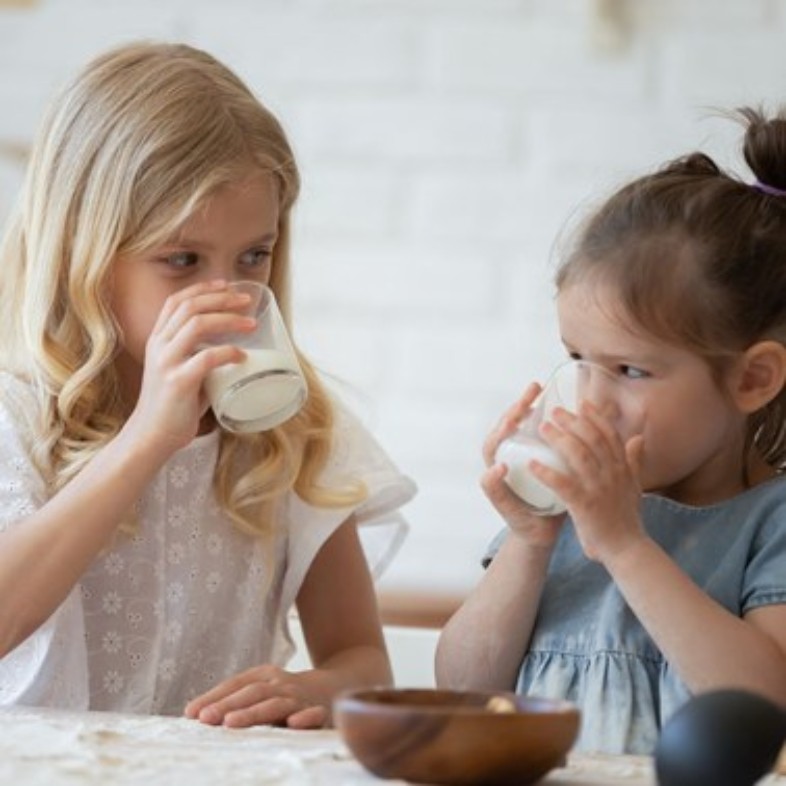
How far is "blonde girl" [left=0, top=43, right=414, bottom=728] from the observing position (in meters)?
1.59

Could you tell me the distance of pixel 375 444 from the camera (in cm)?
198

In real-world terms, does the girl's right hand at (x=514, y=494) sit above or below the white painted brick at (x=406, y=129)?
below

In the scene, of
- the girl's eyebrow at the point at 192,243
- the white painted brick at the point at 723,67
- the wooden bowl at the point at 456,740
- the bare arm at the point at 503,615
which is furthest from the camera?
the white painted brick at the point at 723,67

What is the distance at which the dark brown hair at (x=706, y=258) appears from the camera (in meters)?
1.57

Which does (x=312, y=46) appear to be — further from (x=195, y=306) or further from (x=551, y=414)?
(x=551, y=414)

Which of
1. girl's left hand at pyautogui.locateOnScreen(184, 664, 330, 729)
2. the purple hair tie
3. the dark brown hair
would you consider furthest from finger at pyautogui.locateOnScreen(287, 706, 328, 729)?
the purple hair tie

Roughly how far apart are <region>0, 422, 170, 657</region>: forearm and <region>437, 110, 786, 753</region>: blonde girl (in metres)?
0.31

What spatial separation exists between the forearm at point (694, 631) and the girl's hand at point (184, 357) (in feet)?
1.26

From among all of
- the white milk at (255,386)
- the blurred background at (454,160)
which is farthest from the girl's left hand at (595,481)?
the blurred background at (454,160)

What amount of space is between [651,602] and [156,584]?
553 millimetres

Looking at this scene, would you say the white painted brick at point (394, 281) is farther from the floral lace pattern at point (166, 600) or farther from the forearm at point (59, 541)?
the forearm at point (59, 541)

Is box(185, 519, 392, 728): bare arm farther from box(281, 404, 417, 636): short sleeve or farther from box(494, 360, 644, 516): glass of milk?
box(494, 360, 644, 516): glass of milk

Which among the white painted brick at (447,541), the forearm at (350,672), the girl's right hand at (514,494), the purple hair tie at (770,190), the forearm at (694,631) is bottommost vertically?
the white painted brick at (447,541)

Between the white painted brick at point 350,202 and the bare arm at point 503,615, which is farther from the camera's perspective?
the white painted brick at point 350,202
